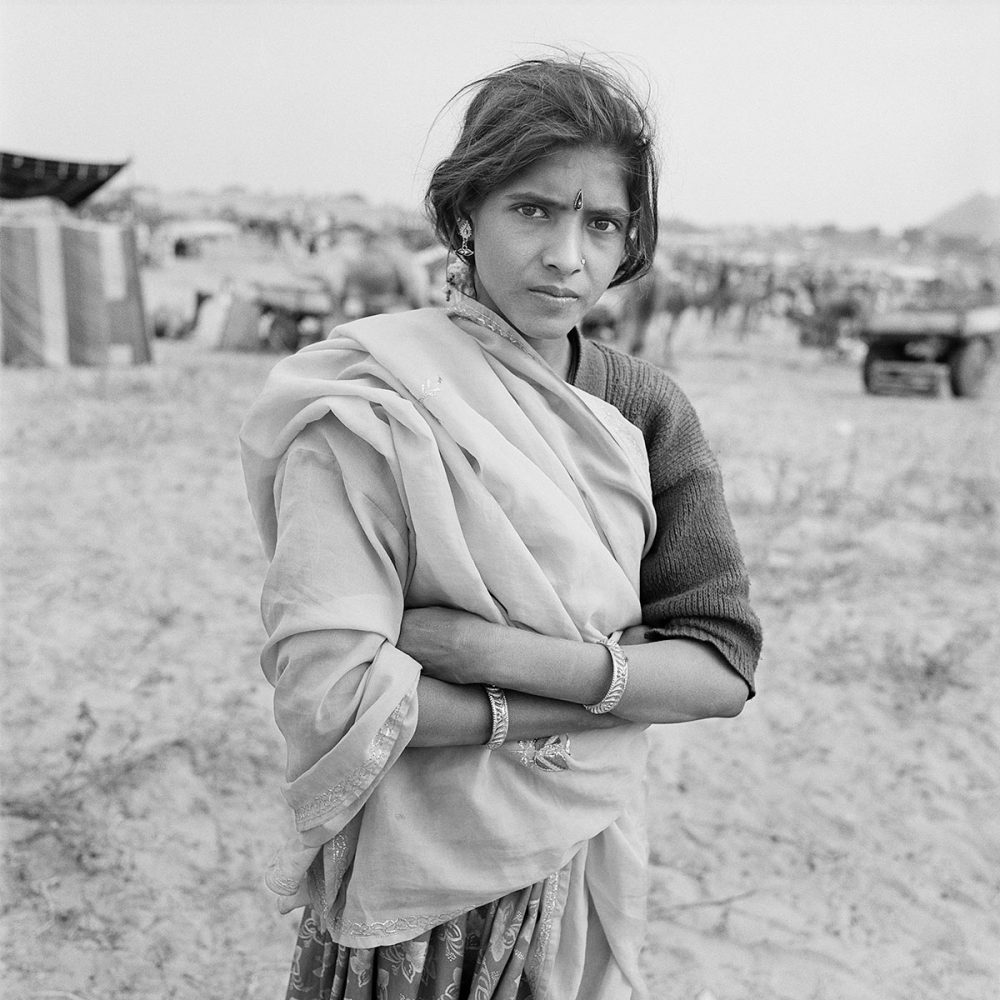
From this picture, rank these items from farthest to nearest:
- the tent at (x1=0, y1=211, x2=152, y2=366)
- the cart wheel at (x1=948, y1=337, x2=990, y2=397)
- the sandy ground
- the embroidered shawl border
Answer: the cart wheel at (x1=948, y1=337, x2=990, y2=397)
the tent at (x1=0, y1=211, x2=152, y2=366)
the sandy ground
the embroidered shawl border

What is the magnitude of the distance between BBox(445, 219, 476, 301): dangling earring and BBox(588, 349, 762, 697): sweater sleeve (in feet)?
0.75

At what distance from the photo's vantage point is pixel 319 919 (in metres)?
1.31

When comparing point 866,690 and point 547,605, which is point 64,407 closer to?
point 866,690

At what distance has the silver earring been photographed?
1200mm

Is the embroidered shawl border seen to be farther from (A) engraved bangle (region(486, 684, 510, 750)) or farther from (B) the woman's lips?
(B) the woman's lips

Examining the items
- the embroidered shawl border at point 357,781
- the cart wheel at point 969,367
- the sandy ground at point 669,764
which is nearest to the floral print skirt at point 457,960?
the embroidered shawl border at point 357,781

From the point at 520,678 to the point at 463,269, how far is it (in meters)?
0.53

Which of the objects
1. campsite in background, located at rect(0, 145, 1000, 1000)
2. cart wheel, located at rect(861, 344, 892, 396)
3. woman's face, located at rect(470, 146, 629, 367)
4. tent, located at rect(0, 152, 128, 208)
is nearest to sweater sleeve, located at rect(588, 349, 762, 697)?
woman's face, located at rect(470, 146, 629, 367)

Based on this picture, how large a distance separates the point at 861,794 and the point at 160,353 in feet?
35.1

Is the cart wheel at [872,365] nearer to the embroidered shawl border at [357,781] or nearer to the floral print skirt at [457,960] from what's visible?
the floral print skirt at [457,960]

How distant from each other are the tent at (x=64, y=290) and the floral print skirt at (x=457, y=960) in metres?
9.90

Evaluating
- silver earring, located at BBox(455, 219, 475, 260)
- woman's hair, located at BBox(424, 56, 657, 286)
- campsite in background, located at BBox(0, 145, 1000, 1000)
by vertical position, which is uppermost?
woman's hair, located at BBox(424, 56, 657, 286)

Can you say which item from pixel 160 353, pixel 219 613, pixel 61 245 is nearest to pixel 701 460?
pixel 219 613

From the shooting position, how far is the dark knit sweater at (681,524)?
119cm
